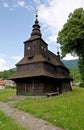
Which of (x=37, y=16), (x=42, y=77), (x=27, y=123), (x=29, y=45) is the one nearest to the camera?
(x=27, y=123)

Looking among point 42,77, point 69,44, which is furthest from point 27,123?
point 69,44

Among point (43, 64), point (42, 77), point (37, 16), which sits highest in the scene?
point (37, 16)

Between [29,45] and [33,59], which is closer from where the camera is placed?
[33,59]

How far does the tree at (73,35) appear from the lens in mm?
41544

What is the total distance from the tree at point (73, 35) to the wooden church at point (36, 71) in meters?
3.60

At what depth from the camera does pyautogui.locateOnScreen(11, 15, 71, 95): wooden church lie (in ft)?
120

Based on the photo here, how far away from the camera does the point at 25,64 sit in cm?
3897

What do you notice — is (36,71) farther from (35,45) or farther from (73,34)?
(73,34)

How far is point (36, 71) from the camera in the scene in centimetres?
3650

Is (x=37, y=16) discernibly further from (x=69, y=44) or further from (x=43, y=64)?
(x=43, y=64)

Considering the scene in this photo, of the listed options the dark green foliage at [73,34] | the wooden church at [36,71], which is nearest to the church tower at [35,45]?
the wooden church at [36,71]

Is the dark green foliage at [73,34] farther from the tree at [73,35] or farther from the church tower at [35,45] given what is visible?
the church tower at [35,45]

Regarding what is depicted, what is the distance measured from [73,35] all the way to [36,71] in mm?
10640

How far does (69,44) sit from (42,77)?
38.3ft
